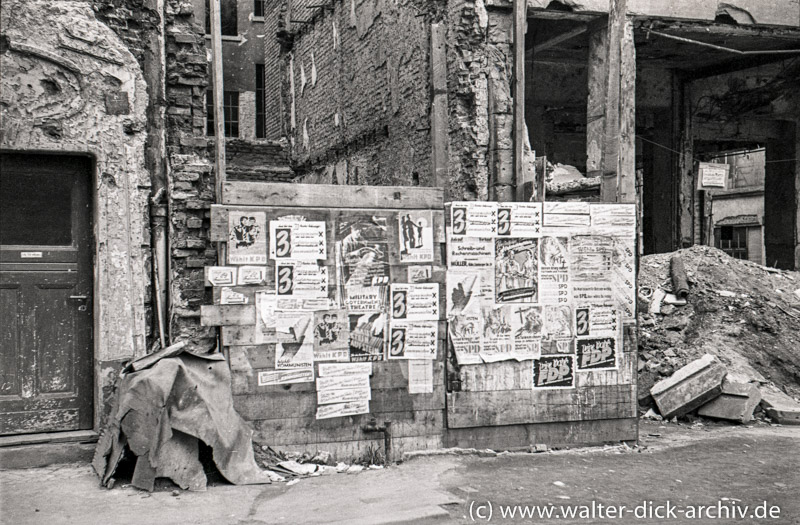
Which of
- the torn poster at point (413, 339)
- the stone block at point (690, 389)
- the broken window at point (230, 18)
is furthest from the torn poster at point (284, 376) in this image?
the broken window at point (230, 18)

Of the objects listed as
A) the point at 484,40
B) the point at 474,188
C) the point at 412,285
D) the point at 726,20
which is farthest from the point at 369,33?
the point at 412,285

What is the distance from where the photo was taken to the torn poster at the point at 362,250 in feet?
22.3

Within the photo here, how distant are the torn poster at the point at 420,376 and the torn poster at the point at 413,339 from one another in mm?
63

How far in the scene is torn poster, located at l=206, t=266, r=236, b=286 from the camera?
21.0 ft

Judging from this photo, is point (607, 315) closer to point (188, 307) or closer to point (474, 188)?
point (474, 188)

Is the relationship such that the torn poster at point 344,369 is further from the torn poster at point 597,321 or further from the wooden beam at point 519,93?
the wooden beam at point 519,93

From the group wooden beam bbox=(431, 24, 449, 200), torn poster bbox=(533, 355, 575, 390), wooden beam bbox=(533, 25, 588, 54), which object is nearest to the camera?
torn poster bbox=(533, 355, 575, 390)

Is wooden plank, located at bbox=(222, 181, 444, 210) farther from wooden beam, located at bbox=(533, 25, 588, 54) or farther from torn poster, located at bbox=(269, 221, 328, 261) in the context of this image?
wooden beam, located at bbox=(533, 25, 588, 54)

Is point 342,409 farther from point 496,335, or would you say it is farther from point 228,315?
point 496,335

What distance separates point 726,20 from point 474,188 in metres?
5.41

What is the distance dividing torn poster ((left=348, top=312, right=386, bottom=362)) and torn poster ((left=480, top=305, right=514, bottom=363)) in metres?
0.96

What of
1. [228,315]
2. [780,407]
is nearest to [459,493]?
[228,315]

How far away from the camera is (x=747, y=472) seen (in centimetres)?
674

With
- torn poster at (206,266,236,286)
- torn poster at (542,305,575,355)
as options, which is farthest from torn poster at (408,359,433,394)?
torn poster at (206,266,236,286)
